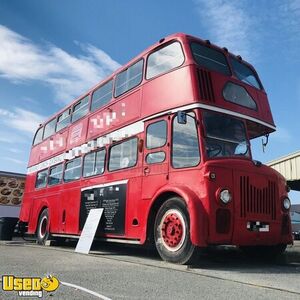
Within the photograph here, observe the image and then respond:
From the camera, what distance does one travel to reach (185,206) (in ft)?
26.2

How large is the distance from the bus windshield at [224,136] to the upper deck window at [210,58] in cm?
111

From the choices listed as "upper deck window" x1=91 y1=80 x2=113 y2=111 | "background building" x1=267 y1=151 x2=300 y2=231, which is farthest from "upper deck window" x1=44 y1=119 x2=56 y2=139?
"background building" x1=267 y1=151 x2=300 y2=231

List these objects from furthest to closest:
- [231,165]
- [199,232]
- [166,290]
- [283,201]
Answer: [283,201] < [231,165] < [199,232] < [166,290]

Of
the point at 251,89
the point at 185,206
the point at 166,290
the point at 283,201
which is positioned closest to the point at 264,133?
the point at 251,89

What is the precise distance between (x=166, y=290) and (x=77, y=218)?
23.6 feet

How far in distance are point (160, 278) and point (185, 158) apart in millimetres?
2598

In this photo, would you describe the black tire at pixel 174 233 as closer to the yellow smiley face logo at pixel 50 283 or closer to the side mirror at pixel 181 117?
the side mirror at pixel 181 117

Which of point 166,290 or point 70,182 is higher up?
point 70,182

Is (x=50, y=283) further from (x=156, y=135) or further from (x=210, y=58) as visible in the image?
(x=210, y=58)

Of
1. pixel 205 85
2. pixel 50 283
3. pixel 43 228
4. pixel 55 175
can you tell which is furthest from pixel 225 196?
pixel 43 228

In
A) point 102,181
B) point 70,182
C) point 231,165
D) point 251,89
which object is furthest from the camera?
point 70,182

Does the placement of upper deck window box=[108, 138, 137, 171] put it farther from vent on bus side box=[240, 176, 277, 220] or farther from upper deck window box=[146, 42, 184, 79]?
vent on bus side box=[240, 176, 277, 220]

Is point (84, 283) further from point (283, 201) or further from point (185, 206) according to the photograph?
point (283, 201)

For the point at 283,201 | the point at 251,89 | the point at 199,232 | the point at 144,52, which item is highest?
the point at 144,52
